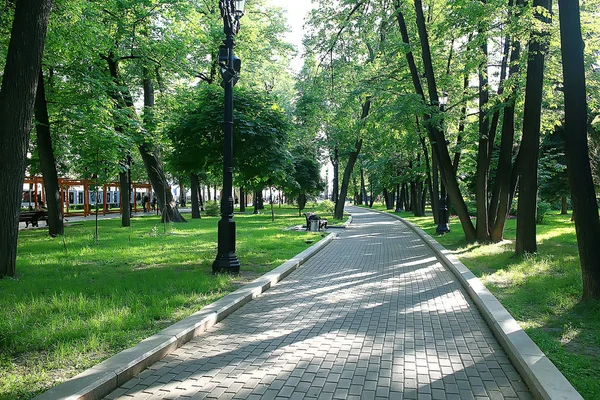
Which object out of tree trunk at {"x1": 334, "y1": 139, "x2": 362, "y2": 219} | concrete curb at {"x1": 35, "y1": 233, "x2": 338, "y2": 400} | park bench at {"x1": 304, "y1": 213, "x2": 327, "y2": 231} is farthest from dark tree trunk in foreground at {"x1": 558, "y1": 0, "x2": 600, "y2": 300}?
tree trunk at {"x1": 334, "y1": 139, "x2": 362, "y2": 219}

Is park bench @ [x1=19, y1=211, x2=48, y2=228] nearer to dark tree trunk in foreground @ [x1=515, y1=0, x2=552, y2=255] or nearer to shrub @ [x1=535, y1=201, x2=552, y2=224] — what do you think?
dark tree trunk in foreground @ [x1=515, y1=0, x2=552, y2=255]

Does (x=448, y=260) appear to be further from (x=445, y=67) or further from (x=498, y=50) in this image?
(x=445, y=67)

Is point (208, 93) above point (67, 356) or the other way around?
above

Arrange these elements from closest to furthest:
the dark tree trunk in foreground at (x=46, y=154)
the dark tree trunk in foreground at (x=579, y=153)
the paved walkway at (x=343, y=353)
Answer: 1. the paved walkway at (x=343, y=353)
2. the dark tree trunk in foreground at (x=579, y=153)
3. the dark tree trunk in foreground at (x=46, y=154)

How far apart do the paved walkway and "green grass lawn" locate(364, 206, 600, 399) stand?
1.62 feet

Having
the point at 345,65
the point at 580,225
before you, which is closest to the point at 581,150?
the point at 580,225

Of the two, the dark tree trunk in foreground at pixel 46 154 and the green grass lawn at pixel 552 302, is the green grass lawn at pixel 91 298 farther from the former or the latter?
the green grass lawn at pixel 552 302

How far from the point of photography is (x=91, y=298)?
21.7 feet

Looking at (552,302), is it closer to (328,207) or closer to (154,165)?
(154,165)

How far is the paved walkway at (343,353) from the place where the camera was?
3791 millimetres

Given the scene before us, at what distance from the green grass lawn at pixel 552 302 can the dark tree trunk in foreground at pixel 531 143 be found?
65 centimetres

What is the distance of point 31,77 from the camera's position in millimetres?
7523

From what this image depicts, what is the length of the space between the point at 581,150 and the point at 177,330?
5802mm

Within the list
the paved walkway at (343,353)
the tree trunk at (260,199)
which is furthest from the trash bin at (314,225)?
the tree trunk at (260,199)
